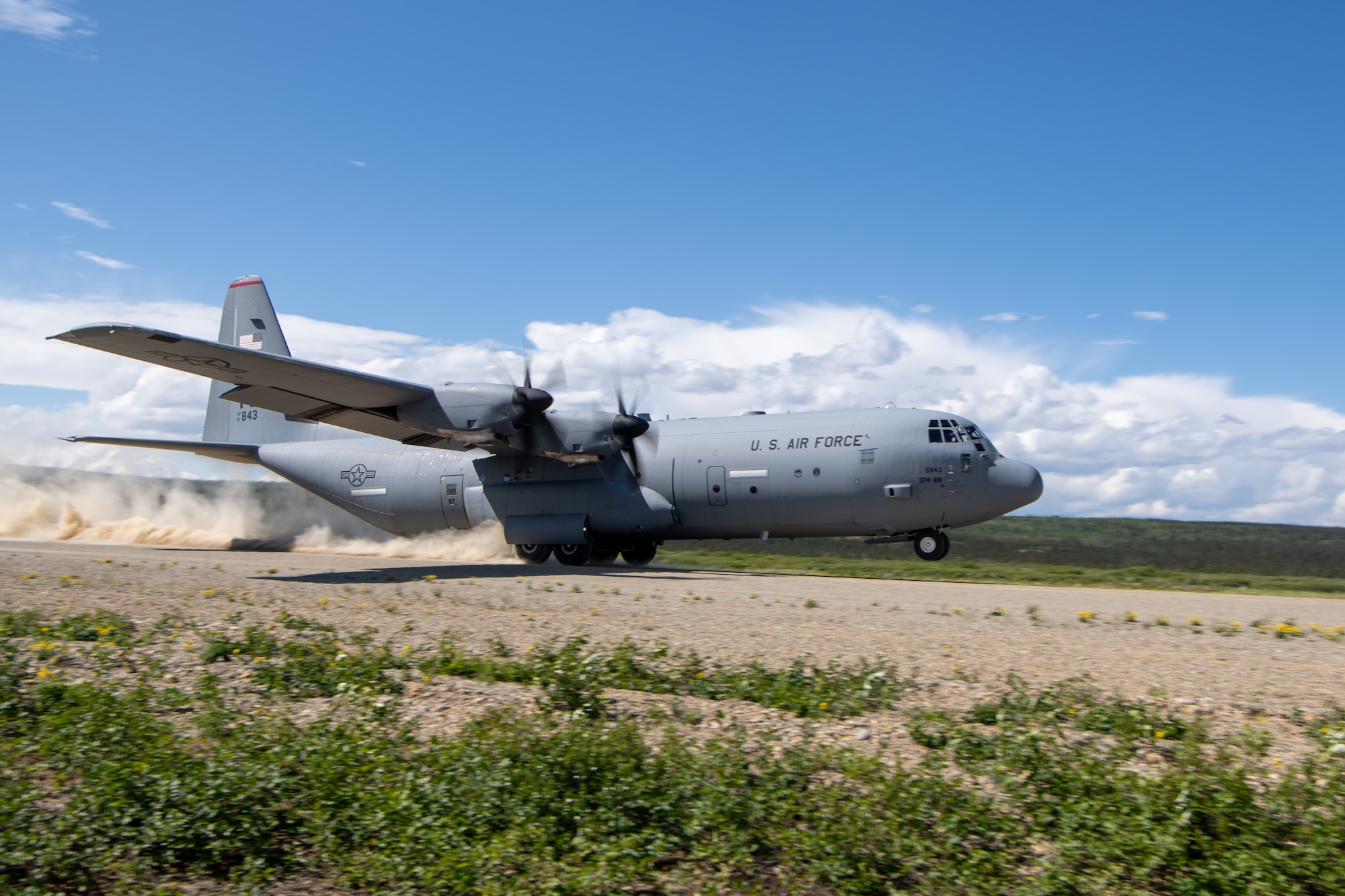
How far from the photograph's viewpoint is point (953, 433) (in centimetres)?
2238

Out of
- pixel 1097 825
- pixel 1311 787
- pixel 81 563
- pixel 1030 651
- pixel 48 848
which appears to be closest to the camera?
pixel 48 848

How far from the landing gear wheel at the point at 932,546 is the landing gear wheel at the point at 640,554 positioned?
748 cm

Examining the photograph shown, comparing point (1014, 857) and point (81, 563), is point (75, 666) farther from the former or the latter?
point (81, 563)

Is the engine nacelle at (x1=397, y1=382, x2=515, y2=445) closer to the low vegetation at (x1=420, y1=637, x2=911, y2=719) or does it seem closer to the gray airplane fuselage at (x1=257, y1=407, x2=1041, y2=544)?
the gray airplane fuselage at (x1=257, y1=407, x2=1041, y2=544)

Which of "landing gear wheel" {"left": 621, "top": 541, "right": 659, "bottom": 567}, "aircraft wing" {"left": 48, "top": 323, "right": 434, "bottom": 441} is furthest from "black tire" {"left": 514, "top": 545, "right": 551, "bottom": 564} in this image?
"aircraft wing" {"left": 48, "top": 323, "right": 434, "bottom": 441}

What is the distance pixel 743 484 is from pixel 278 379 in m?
11.2

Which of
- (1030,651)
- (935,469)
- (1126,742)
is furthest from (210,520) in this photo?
(1126,742)

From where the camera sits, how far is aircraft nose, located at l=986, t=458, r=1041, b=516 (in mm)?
22047

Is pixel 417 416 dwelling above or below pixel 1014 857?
above

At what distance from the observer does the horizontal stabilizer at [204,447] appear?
1065 inches

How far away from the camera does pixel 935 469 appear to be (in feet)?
72.3

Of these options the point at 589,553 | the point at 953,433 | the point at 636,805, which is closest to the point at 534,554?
the point at 589,553

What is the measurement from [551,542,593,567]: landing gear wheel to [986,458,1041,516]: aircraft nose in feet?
33.9

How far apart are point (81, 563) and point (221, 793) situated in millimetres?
16615
